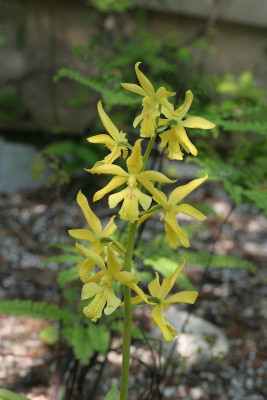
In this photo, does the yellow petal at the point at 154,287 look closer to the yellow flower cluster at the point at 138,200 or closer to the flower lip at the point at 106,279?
the yellow flower cluster at the point at 138,200

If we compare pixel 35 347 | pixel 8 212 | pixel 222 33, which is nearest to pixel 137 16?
pixel 222 33

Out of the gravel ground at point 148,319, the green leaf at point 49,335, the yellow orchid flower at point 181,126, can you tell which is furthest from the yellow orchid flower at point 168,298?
the green leaf at point 49,335

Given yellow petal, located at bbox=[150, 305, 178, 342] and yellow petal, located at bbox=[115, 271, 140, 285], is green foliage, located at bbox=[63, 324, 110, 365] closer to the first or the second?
yellow petal, located at bbox=[150, 305, 178, 342]

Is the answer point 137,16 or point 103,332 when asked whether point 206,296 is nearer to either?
point 103,332

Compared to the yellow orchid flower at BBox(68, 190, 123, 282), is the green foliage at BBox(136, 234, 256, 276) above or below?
below

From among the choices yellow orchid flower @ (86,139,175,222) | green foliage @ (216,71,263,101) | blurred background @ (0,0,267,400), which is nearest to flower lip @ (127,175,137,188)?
yellow orchid flower @ (86,139,175,222)

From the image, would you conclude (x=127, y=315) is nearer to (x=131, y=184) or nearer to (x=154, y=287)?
(x=154, y=287)

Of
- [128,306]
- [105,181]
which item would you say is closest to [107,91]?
[128,306]

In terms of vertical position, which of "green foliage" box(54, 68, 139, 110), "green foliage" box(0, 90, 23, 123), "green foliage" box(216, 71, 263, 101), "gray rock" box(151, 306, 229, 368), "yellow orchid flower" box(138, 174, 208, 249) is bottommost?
"gray rock" box(151, 306, 229, 368)
